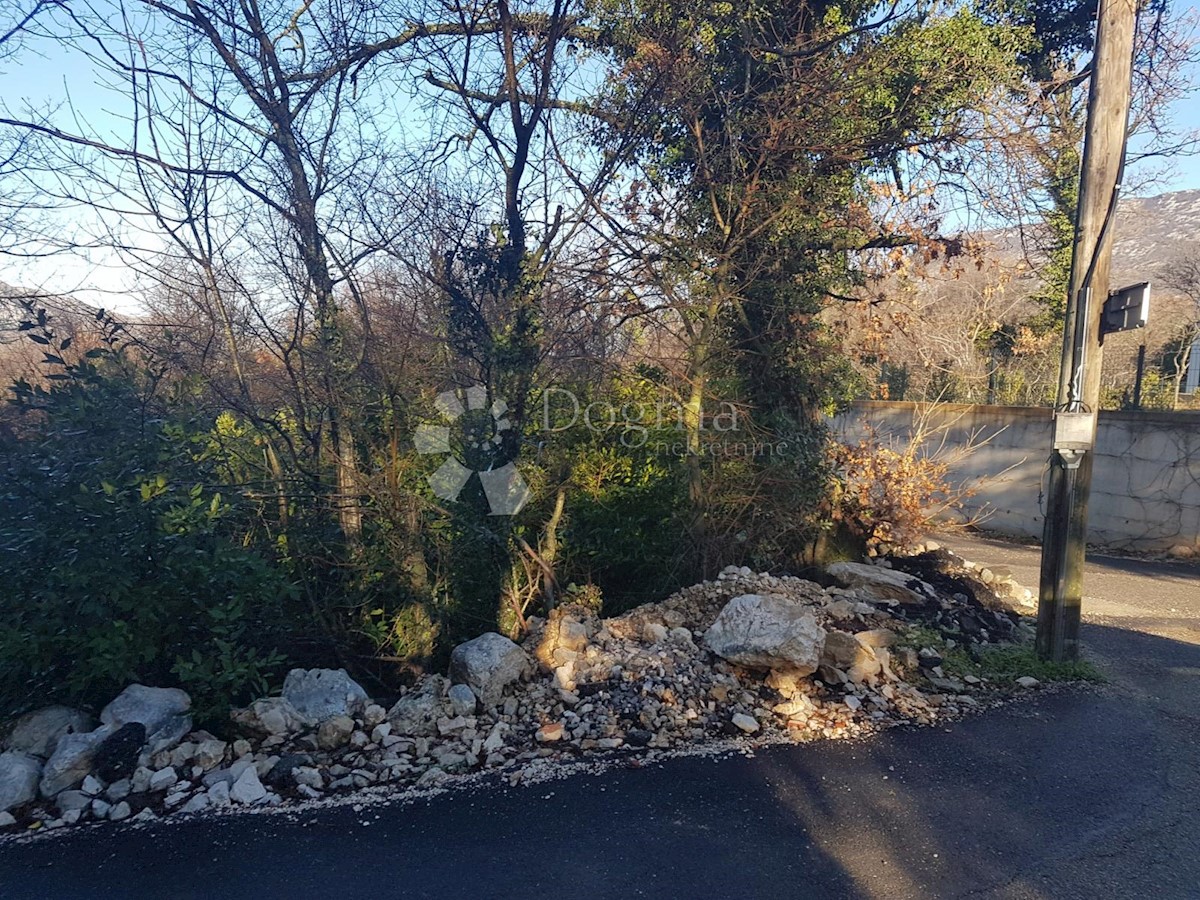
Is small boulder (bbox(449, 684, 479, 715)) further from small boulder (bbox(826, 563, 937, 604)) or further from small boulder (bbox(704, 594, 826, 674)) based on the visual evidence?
small boulder (bbox(826, 563, 937, 604))

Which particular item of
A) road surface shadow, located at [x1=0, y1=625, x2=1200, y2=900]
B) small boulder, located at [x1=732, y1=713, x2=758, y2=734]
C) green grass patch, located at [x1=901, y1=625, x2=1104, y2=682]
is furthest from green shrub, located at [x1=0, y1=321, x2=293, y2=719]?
green grass patch, located at [x1=901, y1=625, x2=1104, y2=682]

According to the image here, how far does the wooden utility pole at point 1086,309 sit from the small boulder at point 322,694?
4849 mm

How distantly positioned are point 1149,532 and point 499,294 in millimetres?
9988

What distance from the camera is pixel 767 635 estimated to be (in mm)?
4891

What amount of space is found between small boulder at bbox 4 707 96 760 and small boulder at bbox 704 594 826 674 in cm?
380

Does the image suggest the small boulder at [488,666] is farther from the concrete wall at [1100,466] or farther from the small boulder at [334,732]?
the concrete wall at [1100,466]

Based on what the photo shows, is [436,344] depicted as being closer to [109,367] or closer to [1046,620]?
[109,367]

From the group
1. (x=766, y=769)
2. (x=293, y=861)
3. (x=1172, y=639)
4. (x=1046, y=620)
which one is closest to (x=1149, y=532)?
(x=1172, y=639)

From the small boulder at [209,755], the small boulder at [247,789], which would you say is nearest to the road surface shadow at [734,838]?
the small boulder at [247,789]

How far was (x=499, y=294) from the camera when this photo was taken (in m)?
5.64

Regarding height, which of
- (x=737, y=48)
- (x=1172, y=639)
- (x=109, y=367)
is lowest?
(x=1172, y=639)

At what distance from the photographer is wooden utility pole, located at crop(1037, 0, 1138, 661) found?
5.24 metres

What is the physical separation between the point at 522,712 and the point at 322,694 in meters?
1.21

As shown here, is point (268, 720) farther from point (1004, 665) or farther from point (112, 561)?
point (1004, 665)
